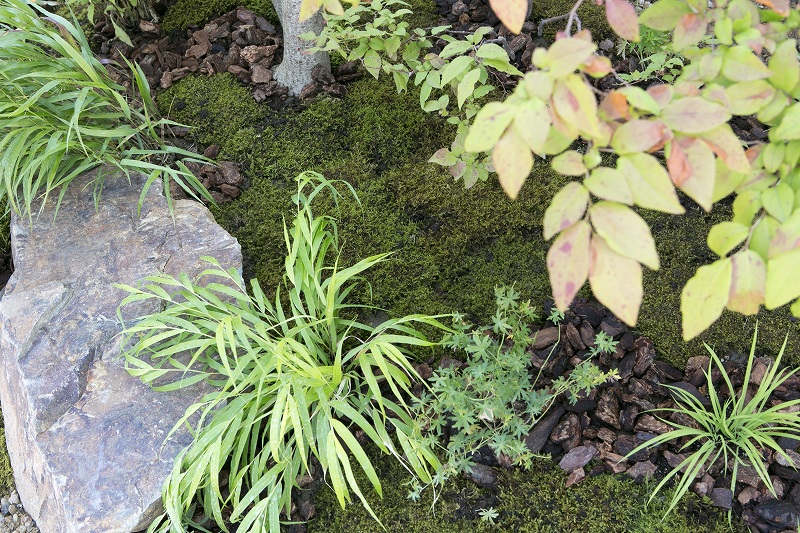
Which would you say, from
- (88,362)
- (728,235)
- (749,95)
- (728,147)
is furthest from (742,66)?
(88,362)

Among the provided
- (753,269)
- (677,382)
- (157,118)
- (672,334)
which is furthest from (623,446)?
(157,118)

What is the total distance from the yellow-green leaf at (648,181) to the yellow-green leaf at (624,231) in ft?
0.09

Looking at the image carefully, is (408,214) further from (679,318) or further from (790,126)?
(790,126)

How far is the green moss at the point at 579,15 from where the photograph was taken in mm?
3057

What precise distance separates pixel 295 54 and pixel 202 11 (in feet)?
2.70

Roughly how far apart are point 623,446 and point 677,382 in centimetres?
32

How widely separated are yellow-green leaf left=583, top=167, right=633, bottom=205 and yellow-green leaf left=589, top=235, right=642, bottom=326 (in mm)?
75

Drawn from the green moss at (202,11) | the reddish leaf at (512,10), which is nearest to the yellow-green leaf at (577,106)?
the reddish leaf at (512,10)

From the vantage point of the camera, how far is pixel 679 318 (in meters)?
2.27

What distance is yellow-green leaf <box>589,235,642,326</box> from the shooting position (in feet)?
2.87

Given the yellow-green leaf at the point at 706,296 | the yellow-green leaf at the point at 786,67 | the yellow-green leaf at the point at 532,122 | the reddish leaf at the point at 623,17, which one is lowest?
the yellow-green leaf at the point at 706,296

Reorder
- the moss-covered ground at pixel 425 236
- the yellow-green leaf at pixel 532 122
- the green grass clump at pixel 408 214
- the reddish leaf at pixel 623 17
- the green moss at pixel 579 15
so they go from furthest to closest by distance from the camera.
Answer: the green moss at pixel 579 15, the green grass clump at pixel 408 214, the moss-covered ground at pixel 425 236, the reddish leaf at pixel 623 17, the yellow-green leaf at pixel 532 122

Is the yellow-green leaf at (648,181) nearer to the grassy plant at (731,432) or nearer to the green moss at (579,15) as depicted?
the grassy plant at (731,432)

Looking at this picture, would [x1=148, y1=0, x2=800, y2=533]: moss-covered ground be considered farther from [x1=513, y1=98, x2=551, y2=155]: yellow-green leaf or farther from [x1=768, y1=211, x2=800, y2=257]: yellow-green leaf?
[x1=513, y1=98, x2=551, y2=155]: yellow-green leaf
